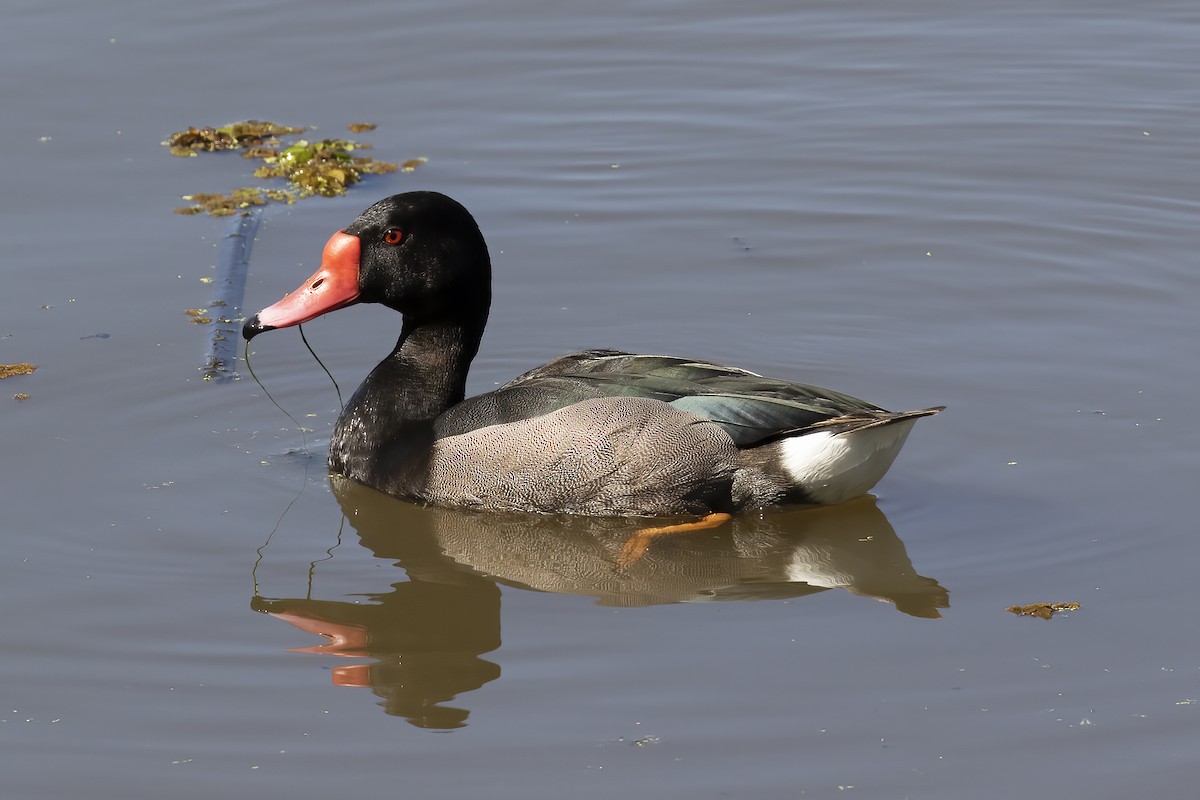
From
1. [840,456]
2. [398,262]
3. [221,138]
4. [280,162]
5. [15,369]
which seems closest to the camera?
[840,456]

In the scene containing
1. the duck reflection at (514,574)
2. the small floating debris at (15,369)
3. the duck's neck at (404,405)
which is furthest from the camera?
the small floating debris at (15,369)

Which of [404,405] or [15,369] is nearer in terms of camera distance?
[404,405]

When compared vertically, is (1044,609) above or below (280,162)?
below

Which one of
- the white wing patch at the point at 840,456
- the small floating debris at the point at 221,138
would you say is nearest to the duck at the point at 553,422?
the white wing patch at the point at 840,456

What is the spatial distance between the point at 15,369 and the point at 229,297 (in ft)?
4.32

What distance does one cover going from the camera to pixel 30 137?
1134cm

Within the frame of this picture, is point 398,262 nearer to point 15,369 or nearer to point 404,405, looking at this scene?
point 404,405

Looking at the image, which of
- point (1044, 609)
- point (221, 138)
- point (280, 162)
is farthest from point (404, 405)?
point (221, 138)

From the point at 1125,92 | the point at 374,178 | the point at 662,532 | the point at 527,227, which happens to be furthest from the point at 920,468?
the point at 1125,92

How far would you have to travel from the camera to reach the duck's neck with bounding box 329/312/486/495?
748 cm

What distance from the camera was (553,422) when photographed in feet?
23.4

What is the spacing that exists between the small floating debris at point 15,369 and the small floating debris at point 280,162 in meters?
2.19

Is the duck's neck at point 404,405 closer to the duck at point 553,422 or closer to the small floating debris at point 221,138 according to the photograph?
the duck at point 553,422

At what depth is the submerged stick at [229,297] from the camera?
338 inches
